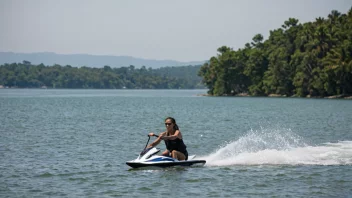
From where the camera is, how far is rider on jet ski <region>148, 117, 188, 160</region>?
72.4 ft

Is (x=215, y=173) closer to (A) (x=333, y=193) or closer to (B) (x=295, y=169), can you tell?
(B) (x=295, y=169)

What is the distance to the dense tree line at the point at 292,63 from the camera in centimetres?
10881

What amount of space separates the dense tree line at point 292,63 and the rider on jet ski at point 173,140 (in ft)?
282

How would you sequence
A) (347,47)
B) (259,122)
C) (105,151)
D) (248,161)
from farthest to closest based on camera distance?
1. (347,47)
2. (259,122)
3. (105,151)
4. (248,161)

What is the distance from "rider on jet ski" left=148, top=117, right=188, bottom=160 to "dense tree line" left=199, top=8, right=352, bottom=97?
Answer: 282 feet

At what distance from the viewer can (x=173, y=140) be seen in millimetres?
22266

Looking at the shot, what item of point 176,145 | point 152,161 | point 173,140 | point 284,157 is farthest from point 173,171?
point 284,157

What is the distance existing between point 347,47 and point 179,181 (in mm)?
92177

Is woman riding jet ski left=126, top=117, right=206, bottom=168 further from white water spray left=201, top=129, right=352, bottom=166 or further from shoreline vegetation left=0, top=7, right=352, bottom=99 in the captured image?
shoreline vegetation left=0, top=7, right=352, bottom=99

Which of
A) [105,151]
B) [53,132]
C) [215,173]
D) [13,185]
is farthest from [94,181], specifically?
[53,132]

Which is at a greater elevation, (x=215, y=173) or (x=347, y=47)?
(x=347, y=47)

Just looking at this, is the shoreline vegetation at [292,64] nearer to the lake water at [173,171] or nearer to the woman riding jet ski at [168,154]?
the lake water at [173,171]

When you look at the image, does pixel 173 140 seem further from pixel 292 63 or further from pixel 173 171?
pixel 292 63

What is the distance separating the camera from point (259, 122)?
174 ft
